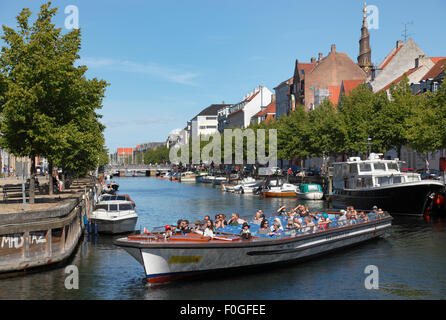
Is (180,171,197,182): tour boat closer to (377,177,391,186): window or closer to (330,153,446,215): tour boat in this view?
(330,153,446,215): tour boat

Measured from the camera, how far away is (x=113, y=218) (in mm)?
38688

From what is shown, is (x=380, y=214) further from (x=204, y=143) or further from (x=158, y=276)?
(x=204, y=143)

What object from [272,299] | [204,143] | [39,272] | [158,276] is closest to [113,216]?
[39,272]

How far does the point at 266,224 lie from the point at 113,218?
49.7 ft

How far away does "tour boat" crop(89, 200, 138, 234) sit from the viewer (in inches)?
Result: 1527

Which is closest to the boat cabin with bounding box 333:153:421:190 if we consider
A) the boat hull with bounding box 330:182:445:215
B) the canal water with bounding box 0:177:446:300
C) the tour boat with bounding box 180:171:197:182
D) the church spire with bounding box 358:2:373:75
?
the boat hull with bounding box 330:182:445:215

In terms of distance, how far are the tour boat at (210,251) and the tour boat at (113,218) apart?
1331 centimetres

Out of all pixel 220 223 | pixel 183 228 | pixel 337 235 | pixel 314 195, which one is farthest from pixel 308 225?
pixel 314 195

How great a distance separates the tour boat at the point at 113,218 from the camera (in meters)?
38.8

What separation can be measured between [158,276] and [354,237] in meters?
14.3

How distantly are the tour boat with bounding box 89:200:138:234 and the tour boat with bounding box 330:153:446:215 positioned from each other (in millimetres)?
20988

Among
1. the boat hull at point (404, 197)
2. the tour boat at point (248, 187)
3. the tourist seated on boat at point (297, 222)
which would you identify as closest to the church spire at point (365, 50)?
the tour boat at point (248, 187)

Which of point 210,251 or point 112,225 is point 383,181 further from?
point 210,251

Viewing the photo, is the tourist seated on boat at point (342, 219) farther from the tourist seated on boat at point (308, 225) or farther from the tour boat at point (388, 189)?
the tour boat at point (388, 189)
